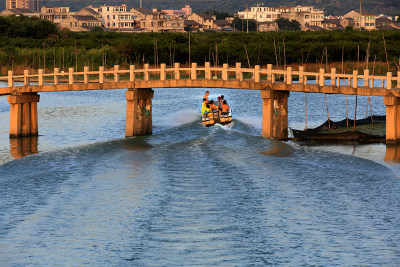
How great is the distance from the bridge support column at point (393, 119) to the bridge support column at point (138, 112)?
1435cm

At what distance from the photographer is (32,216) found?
88.6 feet

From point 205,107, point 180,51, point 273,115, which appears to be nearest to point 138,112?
point 205,107

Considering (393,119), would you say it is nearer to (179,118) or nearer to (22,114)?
(22,114)

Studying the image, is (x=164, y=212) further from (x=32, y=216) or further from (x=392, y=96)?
(x=392, y=96)

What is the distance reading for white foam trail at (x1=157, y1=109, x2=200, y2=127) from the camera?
58.6m

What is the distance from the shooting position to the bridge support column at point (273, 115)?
44378 mm

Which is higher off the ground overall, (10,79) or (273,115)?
(10,79)

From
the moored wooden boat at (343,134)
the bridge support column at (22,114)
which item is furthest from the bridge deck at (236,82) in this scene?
the moored wooden boat at (343,134)

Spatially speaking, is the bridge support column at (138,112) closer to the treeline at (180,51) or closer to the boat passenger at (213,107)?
the boat passenger at (213,107)

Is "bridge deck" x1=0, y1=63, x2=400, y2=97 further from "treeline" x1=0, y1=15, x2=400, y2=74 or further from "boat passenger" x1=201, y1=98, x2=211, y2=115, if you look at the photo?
"treeline" x1=0, y1=15, x2=400, y2=74

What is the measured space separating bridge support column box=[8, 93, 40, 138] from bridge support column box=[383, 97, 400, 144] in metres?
21.0

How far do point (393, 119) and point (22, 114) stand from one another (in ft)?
71.8

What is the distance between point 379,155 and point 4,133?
2503cm

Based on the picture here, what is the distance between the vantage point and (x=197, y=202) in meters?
28.8
